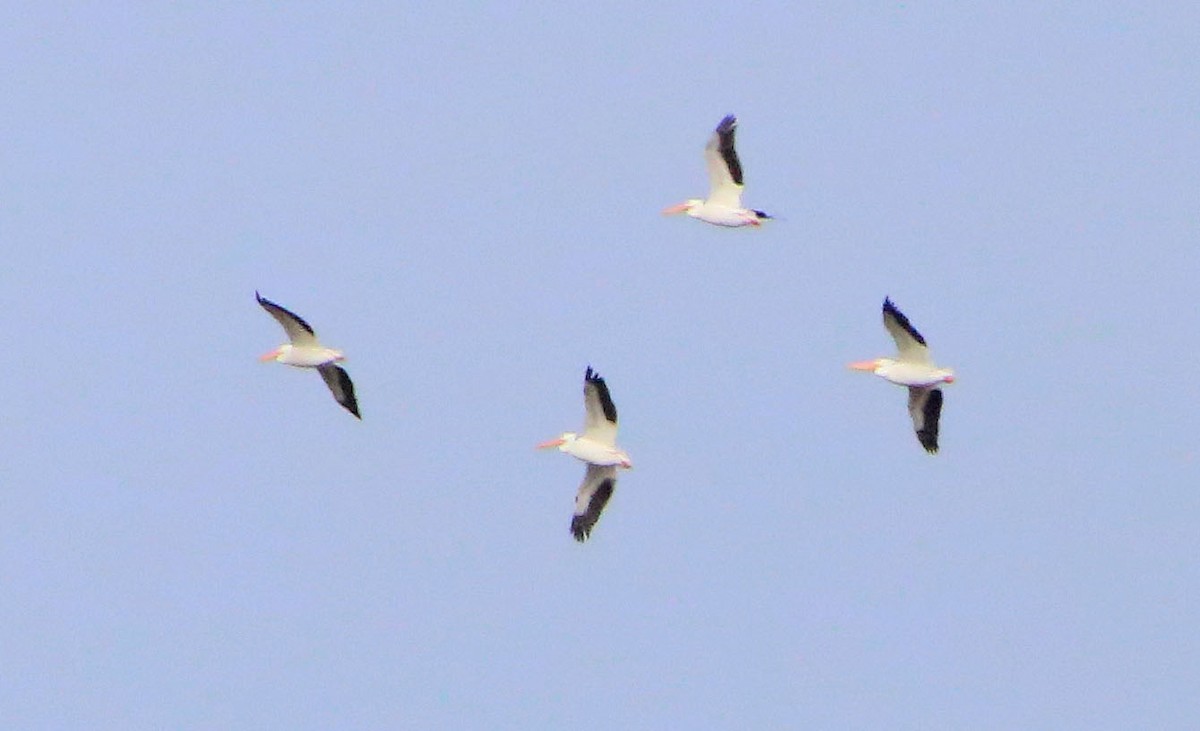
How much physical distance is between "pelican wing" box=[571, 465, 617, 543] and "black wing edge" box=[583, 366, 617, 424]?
104 cm

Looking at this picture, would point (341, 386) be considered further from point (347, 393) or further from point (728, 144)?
point (728, 144)

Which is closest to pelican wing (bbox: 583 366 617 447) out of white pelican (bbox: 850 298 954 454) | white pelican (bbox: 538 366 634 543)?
white pelican (bbox: 538 366 634 543)

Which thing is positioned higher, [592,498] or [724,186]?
[724,186]

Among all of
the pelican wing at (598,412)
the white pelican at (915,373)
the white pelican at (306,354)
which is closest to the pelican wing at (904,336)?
the white pelican at (915,373)

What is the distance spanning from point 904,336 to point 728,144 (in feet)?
12.6

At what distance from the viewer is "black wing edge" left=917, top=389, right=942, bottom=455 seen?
27641 mm

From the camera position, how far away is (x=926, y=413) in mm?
27766

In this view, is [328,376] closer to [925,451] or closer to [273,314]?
[273,314]

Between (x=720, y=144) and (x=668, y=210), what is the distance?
1723 mm

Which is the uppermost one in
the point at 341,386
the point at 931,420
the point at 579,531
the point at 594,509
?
the point at 931,420

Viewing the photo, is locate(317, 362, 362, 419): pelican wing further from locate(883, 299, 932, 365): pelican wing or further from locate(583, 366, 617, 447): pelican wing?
locate(883, 299, 932, 365): pelican wing

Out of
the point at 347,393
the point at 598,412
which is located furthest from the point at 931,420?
the point at 347,393

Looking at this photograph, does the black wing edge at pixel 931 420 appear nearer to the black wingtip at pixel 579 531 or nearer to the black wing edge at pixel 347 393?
the black wingtip at pixel 579 531

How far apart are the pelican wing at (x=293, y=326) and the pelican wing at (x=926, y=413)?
7.35 m
